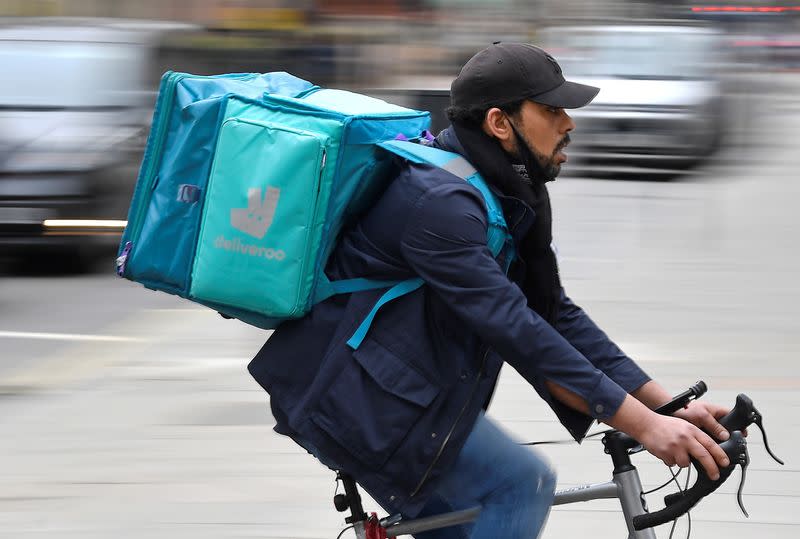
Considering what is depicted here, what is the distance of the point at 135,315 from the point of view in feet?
29.0

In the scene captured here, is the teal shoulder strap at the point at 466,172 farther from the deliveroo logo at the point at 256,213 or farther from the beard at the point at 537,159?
the deliveroo logo at the point at 256,213

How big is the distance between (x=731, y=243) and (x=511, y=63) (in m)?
8.90

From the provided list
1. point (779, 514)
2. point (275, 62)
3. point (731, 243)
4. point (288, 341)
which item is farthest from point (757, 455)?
point (275, 62)

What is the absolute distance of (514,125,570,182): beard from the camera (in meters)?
2.79

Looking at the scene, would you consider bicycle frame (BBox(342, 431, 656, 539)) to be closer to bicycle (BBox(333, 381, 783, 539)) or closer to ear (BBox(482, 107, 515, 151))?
bicycle (BBox(333, 381, 783, 539))

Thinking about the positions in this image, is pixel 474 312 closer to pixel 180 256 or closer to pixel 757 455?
pixel 180 256

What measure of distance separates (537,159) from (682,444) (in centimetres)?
65

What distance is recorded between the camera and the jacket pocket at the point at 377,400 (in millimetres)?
2719

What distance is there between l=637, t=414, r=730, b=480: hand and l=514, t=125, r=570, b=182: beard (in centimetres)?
56

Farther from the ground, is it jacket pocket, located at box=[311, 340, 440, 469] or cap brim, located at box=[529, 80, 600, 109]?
cap brim, located at box=[529, 80, 600, 109]

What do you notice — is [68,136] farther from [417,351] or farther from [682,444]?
[682,444]

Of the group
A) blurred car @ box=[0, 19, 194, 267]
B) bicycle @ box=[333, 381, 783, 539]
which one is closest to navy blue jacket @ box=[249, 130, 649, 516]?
bicycle @ box=[333, 381, 783, 539]

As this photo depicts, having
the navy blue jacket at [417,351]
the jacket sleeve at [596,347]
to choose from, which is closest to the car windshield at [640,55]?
the jacket sleeve at [596,347]

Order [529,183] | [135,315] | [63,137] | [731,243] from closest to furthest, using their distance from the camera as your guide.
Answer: [529,183]
[135,315]
[63,137]
[731,243]
